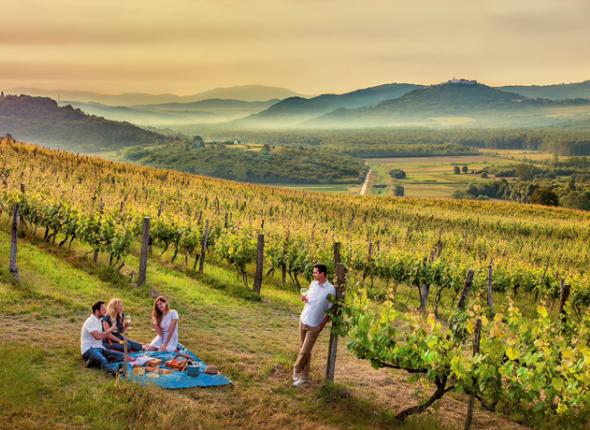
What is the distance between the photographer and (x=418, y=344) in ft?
28.1

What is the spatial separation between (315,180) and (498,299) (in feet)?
402

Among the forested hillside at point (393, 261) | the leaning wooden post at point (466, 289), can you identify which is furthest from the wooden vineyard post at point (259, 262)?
the leaning wooden post at point (466, 289)

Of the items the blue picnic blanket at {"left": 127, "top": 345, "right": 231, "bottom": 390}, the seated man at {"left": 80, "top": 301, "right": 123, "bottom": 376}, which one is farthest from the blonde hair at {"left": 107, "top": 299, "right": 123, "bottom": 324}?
the blue picnic blanket at {"left": 127, "top": 345, "right": 231, "bottom": 390}

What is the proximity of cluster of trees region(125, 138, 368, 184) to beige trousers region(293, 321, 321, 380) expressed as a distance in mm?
126408

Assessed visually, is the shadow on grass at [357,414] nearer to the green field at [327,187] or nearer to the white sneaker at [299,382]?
the white sneaker at [299,382]

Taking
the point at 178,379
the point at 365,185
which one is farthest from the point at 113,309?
the point at 365,185

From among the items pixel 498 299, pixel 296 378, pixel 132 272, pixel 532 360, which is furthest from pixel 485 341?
pixel 498 299

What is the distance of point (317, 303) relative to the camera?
9.57m

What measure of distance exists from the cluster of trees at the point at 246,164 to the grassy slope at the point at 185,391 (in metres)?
121

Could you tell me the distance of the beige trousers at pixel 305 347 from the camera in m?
9.63

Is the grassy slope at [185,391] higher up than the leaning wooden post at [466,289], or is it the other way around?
the leaning wooden post at [466,289]

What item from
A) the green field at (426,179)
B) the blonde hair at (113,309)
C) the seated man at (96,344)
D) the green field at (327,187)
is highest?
the blonde hair at (113,309)

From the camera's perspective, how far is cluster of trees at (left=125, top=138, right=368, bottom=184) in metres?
140

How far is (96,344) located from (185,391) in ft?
6.39
